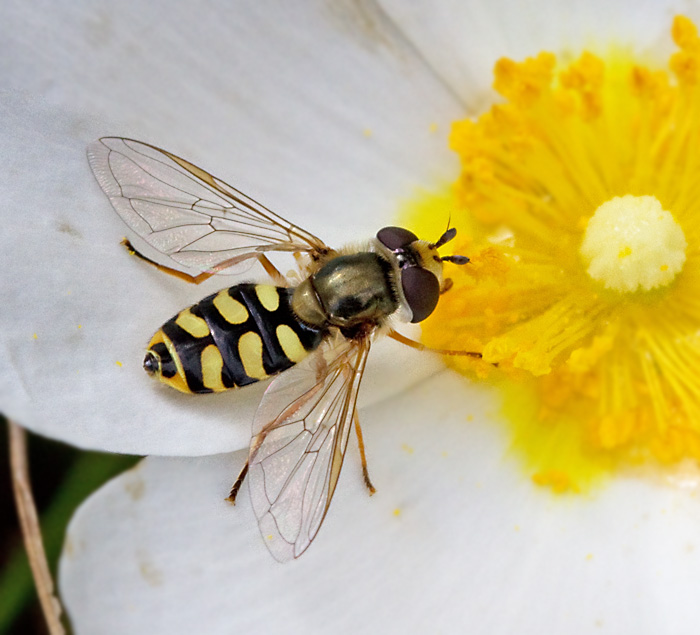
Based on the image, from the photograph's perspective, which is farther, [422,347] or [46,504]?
[46,504]

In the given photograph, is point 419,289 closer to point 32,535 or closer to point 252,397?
point 252,397

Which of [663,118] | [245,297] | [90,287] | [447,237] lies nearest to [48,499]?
[90,287]

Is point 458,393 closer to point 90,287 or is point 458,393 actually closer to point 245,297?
point 245,297

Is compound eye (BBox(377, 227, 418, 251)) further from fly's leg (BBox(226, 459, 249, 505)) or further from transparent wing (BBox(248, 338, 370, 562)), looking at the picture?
fly's leg (BBox(226, 459, 249, 505))

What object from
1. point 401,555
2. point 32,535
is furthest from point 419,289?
point 32,535

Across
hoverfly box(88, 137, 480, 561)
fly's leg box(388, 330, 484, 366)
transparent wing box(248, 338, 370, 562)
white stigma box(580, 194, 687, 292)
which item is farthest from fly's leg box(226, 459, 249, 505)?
white stigma box(580, 194, 687, 292)

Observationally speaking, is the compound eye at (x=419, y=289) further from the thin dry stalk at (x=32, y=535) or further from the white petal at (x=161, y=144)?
the thin dry stalk at (x=32, y=535)
